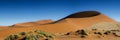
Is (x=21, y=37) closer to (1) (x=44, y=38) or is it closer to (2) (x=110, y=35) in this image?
(1) (x=44, y=38)

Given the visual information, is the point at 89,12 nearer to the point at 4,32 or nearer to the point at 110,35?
the point at 4,32

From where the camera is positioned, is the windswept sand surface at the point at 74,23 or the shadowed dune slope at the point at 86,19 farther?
the shadowed dune slope at the point at 86,19

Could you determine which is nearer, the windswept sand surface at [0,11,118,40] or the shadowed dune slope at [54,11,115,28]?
the windswept sand surface at [0,11,118,40]

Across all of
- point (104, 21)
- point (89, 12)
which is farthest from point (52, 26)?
point (89, 12)

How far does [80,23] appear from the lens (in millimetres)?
43531

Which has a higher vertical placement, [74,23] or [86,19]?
[86,19]

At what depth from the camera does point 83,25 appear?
41.9m

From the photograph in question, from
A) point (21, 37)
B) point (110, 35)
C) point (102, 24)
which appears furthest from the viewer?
point (102, 24)

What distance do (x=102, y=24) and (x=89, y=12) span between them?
9.65 metres

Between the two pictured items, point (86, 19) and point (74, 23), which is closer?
point (74, 23)

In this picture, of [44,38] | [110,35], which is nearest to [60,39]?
[44,38]

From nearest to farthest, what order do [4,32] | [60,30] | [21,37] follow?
[21,37] → [4,32] → [60,30]

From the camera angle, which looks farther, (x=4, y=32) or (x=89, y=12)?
(x=89, y=12)

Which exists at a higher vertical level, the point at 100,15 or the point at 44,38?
the point at 100,15
